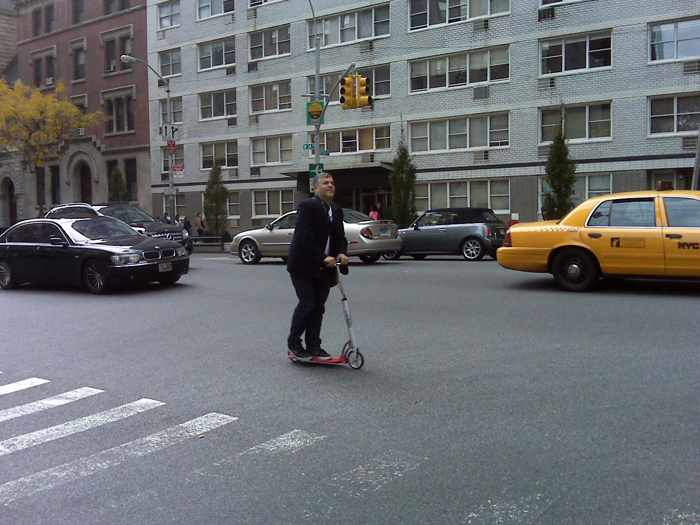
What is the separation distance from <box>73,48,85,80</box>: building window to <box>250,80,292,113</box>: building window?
48.3 ft

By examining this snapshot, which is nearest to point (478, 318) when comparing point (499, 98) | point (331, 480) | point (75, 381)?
point (75, 381)

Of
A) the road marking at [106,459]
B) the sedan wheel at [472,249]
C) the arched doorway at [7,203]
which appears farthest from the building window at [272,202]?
the road marking at [106,459]

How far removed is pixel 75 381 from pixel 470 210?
1671cm

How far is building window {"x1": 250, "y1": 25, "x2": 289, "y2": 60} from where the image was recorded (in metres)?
38.7

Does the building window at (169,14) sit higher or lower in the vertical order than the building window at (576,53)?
higher

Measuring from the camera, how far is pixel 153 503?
12.2ft

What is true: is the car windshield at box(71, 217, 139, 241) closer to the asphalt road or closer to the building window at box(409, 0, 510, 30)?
the asphalt road

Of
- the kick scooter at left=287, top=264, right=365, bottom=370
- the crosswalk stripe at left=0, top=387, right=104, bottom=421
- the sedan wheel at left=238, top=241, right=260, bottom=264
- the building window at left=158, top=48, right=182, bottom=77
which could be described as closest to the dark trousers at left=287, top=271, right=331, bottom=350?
the kick scooter at left=287, top=264, right=365, bottom=370

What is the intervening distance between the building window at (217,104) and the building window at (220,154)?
1632mm

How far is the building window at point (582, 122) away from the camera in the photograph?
96.7 feet

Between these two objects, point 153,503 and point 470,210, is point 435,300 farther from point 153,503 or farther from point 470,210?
point 470,210

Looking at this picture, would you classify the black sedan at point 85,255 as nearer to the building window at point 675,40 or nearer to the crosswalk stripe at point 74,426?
the crosswalk stripe at point 74,426

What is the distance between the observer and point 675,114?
27.9m

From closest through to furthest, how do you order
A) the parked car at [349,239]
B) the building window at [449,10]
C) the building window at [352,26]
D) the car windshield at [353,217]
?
the parked car at [349,239], the car windshield at [353,217], the building window at [449,10], the building window at [352,26]
